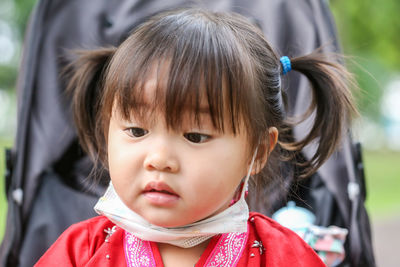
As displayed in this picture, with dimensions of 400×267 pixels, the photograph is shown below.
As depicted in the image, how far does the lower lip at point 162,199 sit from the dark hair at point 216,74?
164mm

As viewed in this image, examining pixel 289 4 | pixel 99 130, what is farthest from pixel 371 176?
pixel 99 130

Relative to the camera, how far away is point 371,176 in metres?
9.95

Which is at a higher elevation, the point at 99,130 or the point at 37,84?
the point at 37,84

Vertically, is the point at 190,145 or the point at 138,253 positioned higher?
the point at 190,145

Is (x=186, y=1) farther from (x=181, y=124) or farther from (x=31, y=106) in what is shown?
(x=181, y=124)

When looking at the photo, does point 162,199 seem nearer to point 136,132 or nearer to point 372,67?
point 136,132

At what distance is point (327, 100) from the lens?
167cm

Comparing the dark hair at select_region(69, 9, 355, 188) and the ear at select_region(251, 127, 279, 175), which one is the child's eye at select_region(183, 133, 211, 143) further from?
the ear at select_region(251, 127, 279, 175)

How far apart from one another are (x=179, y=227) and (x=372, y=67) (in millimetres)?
14918

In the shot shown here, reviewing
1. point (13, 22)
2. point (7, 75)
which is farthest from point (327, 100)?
point (7, 75)

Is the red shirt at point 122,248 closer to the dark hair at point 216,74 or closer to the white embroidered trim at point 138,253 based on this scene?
the white embroidered trim at point 138,253

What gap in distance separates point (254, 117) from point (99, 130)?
605mm

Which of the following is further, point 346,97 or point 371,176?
point 371,176

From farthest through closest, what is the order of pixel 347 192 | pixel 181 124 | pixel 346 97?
pixel 347 192
pixel 346 97
pixel 181 124
